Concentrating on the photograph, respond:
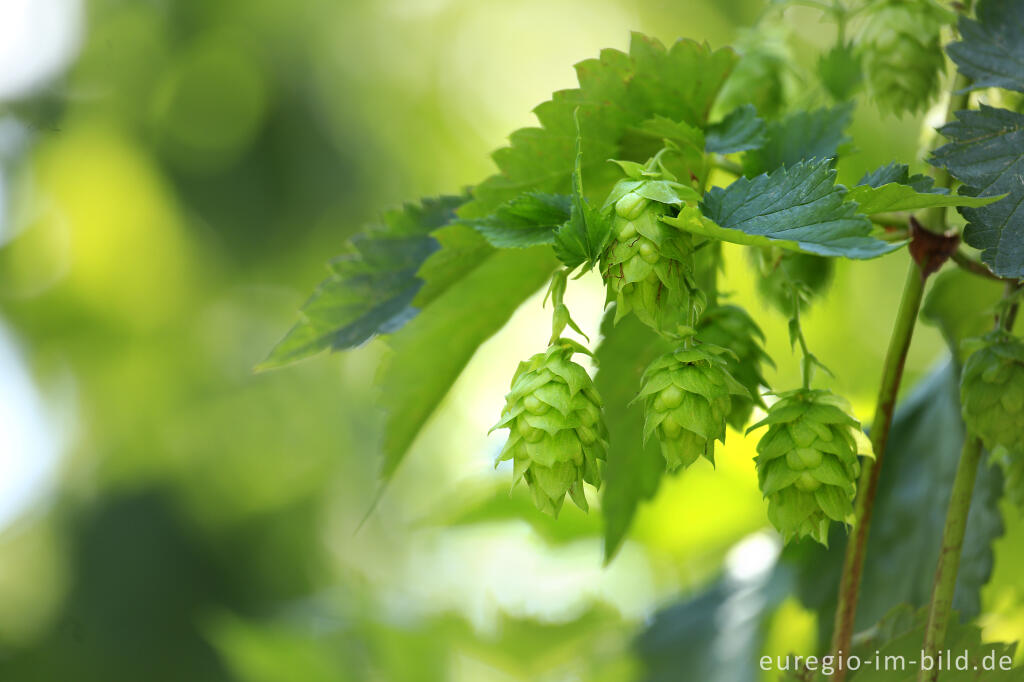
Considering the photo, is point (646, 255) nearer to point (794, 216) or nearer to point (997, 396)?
point (794, 216)

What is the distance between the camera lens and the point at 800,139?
1.42 ft

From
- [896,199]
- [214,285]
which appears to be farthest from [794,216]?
[214,285]

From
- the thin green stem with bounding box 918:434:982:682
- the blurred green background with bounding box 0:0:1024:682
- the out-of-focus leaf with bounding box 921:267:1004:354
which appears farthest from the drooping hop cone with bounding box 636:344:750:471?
the blurred green background with bounding box 0:0:1024:682

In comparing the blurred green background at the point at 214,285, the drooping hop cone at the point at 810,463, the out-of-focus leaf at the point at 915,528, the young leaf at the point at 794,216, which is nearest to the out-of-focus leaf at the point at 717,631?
the out-of-focus leaf at the point at 915,528

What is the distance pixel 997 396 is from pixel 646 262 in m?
0.19

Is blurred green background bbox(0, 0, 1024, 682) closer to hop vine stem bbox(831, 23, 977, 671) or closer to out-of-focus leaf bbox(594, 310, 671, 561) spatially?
out-of-focus leaf bbox(594, 310, 671, 561)

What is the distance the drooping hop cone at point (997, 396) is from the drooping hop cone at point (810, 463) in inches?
2.3

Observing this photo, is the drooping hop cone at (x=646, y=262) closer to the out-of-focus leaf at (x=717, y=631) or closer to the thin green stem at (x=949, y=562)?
the thin green stem at (x=949, y=562)

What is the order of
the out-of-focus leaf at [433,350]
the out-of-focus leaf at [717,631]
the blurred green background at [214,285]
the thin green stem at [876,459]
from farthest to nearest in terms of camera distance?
the blurred green background at [214,285] < the out-of-focus leaf at [717,631] < the out-of-focus leaf at [433,350] < the thin green stem at [876,459]

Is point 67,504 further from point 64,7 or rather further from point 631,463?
point 631,463

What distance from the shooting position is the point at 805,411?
0.40 metres

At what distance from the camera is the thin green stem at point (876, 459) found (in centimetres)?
41

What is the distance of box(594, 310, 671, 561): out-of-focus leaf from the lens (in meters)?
0.51

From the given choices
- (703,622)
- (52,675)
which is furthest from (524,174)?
(52,675)
